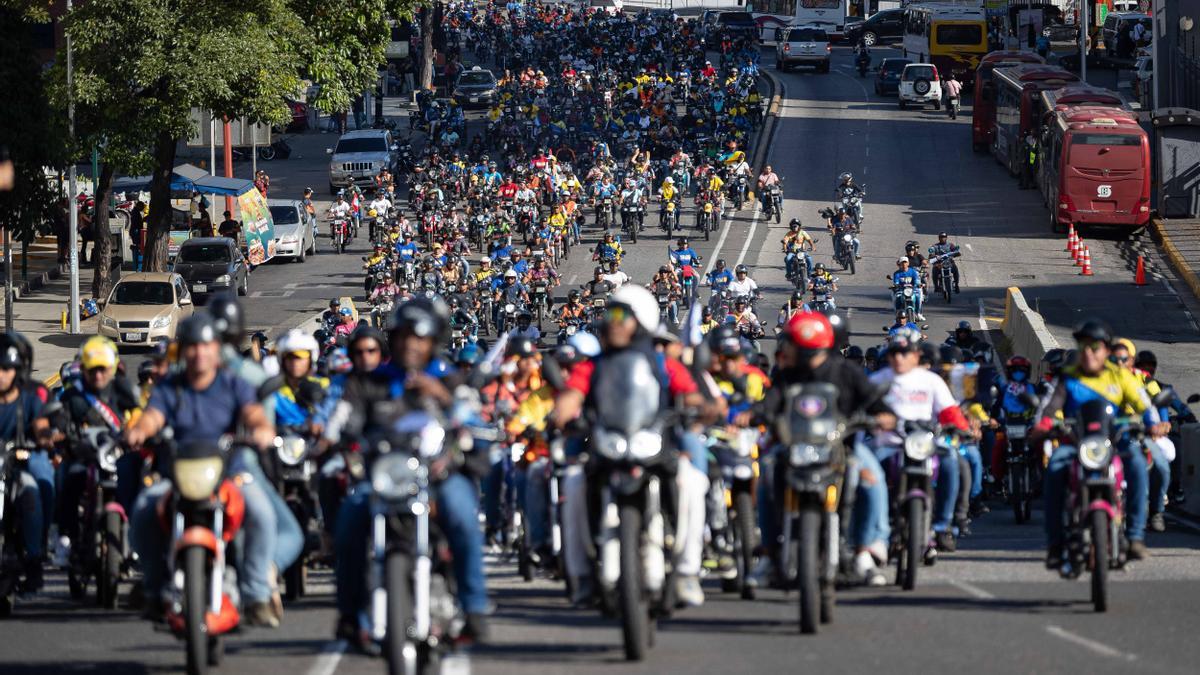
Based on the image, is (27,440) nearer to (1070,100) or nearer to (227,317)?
(227,317)

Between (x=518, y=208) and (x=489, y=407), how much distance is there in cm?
3854

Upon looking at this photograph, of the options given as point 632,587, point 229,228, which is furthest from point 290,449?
point 229,228

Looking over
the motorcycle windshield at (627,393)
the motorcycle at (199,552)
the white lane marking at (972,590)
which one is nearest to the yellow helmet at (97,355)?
the motorcycle at (199,552)

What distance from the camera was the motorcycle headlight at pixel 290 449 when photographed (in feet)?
42.9

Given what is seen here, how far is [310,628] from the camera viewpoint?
40.3 ft

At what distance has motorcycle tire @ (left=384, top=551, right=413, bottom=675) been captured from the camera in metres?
9.31

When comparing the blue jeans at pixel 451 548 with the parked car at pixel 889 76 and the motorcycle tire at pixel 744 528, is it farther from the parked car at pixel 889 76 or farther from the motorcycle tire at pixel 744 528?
the parked car at pixel 889 76

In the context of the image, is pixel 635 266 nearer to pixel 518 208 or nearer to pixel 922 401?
pixel 518 208

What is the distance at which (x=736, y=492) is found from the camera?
13008 millimetres

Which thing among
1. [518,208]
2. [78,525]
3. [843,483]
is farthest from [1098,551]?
[518,208]

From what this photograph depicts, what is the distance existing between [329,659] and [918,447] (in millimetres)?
4217

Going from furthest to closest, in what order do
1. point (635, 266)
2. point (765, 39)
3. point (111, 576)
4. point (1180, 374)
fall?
point (765, 39) → point (635, 266) → point (1180, 374) → point (111, 576)

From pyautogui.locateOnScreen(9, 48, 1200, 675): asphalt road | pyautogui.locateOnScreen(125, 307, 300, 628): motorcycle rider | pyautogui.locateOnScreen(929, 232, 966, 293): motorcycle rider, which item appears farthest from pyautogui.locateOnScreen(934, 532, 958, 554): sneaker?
pyautogui.locateOnScreen(929, 232, 966, 293): motorcycle rider

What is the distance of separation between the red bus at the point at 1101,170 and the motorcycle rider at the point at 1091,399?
37210 millimetres
